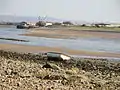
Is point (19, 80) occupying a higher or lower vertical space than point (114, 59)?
higher

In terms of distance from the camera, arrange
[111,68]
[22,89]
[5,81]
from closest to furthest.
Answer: [22,89] → [5,81] → [111,68]

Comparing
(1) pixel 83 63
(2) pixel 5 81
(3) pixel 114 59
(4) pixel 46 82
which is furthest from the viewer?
(3) pixel 114 59

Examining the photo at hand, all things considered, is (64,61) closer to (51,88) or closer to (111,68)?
(111,68)

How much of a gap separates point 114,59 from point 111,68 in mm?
5561

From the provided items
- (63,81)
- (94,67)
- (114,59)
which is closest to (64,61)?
(94,67)

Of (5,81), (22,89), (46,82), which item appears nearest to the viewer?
(22,89)

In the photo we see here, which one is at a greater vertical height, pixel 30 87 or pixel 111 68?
pixel 30 87

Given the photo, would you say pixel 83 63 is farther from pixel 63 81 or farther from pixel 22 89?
pixel 22 89

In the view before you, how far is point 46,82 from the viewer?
1105 centimetres

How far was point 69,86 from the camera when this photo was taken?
35.6 feet

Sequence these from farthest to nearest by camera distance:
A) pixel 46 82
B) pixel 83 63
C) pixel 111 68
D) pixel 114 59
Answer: pixel 114 59 → pixel 83 63 → pixel 111 68 → pixel 46 82

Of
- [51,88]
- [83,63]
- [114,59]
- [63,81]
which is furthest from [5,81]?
[114,59]

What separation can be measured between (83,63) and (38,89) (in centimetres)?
1201

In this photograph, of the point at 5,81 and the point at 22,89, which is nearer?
the point at 22,89
